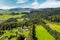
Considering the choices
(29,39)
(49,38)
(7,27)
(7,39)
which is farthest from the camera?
(7,27)

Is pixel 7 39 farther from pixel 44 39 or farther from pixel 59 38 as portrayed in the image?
pixel 59 38

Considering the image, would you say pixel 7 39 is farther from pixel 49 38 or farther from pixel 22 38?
pixel 49 38

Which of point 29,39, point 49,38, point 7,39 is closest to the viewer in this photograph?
point 29,39

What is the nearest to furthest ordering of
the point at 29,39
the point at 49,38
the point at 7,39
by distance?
1. the point at 29,39
2. the point at 7,39
3. the point at 49,38

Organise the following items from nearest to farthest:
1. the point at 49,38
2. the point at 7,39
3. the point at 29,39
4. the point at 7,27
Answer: the point at 29,39 → the point at 7,39 → the point at 49,38 → the point at 7,27

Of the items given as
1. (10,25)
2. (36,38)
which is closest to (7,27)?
(10,25)

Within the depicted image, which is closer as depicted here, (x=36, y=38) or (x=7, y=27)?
(x=36, y=38)

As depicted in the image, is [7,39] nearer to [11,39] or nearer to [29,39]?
[11,39]

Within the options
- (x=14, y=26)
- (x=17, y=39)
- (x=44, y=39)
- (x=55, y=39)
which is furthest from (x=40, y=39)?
(x=14, y=26)

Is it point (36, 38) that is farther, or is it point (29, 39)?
point (36, 38)
